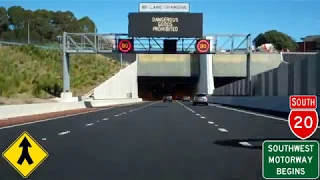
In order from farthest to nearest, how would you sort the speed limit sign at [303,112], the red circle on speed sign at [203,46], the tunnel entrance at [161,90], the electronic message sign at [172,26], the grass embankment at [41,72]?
the tunnel entrance at [161,90] → the grass embankment at [41,72] → the red circle on speed sign at [203,46] → the electronic message sign at [172,26] → the speed limit sign at [303,112]

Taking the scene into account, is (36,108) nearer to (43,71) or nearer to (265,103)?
(265,103)

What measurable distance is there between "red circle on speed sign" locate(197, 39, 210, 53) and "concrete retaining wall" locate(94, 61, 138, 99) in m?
20.2

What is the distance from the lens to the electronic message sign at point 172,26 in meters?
58.3

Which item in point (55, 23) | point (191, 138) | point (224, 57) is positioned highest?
point (55, 23)

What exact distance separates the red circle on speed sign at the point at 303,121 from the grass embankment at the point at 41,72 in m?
45.8

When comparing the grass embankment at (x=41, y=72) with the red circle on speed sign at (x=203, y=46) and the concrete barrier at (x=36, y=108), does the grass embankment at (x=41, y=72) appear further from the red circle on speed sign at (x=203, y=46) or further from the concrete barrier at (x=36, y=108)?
the red circle on speed sign at (x=203, y=46)

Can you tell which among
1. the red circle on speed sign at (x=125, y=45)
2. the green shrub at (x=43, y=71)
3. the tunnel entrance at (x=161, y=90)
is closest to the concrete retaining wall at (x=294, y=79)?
the red circle on speed sign at (x=125, y=45)

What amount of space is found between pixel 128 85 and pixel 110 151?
86.6 meters

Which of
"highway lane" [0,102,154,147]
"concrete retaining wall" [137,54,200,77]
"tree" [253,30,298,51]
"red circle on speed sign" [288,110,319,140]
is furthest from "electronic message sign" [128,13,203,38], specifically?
"tree" [253,30,298,51]

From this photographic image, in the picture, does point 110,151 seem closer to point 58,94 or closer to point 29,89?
point 29,89

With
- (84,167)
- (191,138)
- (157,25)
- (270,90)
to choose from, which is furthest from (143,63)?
(84,167)

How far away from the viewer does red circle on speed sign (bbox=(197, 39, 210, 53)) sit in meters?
59.6

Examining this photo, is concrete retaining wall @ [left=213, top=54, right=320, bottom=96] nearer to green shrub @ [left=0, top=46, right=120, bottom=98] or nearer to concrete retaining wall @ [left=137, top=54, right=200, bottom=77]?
green shrub @ [left=0, top=46, right=120, bottom=98]

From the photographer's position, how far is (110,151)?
13.8 meters
